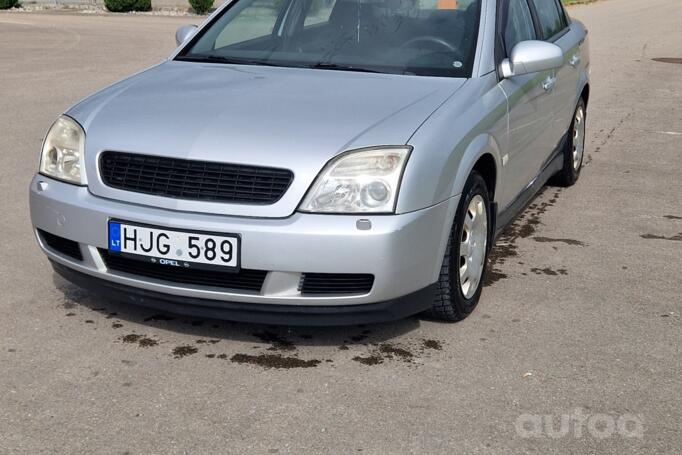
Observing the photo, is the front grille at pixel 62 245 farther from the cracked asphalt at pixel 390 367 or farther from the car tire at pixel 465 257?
the car tire at pixel 465 257

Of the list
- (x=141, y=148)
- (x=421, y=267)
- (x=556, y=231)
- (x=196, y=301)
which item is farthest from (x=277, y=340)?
(x=556, y=231)

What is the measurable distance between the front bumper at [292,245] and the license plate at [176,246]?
32 mm

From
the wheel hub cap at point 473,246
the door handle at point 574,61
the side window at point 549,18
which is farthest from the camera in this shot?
the door handle at point 574,61

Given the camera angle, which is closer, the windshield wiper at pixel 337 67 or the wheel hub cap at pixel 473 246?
the wheel hub cap at pixel 473 246

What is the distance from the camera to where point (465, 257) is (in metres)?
4.60

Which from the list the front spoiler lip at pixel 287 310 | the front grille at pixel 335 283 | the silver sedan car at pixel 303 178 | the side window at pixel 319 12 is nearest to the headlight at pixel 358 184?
the silver sedan car at pixel 303 178

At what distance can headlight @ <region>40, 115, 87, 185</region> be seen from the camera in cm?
429

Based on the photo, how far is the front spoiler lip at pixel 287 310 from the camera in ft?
13.2

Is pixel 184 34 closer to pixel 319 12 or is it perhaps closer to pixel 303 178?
pixel 319 12

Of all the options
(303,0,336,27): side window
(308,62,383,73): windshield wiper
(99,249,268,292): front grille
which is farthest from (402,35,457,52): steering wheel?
(99,249,268,292): front grille

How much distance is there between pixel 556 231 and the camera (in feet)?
20.4

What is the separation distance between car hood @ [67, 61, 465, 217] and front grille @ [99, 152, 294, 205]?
0.09ft

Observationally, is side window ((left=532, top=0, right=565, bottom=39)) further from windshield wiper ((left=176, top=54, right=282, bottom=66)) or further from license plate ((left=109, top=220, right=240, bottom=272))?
license plate ((left=109, top=220, right=240, bottom=272))

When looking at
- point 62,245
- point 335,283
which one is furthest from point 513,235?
point 62,245
